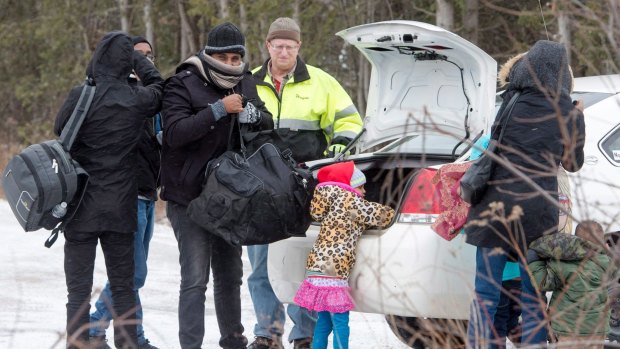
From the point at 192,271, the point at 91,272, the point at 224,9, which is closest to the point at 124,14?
the point at 224,9

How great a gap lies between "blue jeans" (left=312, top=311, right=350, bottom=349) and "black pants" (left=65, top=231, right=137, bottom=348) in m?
1.01

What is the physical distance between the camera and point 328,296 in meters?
5.50

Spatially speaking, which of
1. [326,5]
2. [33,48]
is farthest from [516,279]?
[33,48]

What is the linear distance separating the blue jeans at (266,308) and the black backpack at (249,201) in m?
1.00

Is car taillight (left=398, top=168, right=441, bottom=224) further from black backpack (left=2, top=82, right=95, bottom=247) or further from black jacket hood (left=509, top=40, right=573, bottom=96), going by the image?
black backpack (left=2, top=82, right=95, bottom=247)

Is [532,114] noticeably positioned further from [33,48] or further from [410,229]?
[33,48]

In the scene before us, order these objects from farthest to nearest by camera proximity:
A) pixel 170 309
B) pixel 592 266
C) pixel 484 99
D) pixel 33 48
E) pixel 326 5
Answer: pixel 33 48
pixel 326 5
pixel 170 309
pixel 484 99
pixel 592 266

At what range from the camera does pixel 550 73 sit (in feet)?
16.6

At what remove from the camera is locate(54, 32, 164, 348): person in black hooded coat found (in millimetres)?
5617

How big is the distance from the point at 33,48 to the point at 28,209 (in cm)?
2544

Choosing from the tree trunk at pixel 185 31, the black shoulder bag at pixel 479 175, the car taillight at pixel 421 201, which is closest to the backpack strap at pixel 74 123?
the car taillight at pixel 421 201

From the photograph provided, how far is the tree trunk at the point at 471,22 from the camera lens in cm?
1527

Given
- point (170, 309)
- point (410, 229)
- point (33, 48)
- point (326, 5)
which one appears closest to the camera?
→ point (410, 229)

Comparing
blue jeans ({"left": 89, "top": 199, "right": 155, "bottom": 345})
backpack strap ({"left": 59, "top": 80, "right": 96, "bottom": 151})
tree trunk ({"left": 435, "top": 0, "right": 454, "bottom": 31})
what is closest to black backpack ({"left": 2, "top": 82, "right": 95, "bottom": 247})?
backpack strap ({"left": 59, "top": 80, "right": 96, "bottom": 151})
